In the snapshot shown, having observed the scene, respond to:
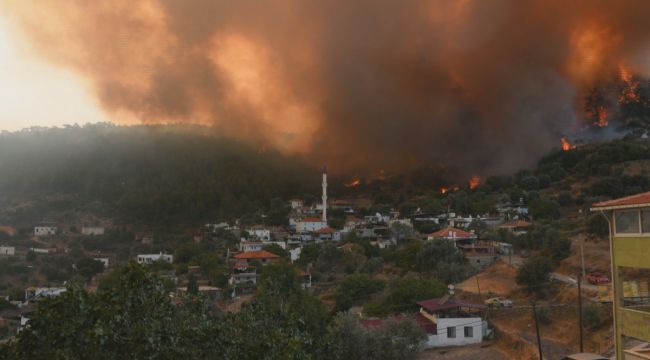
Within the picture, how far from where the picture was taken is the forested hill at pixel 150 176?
81750mm

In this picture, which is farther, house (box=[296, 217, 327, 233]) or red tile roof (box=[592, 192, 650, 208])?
house (box=[296, 217, 327, 233])

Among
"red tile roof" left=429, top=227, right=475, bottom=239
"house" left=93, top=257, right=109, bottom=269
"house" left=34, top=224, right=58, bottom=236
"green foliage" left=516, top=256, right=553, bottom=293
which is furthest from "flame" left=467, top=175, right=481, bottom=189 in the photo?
"house" left=34, top=224, right=58, bottom=236

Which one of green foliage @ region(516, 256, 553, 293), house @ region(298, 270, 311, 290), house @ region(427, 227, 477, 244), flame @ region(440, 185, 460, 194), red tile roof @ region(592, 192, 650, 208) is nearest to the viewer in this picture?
red tile roof @ region(592, 192, 650, 208)

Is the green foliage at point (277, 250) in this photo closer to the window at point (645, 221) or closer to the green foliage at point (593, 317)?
the green foliage at point (593, 317)

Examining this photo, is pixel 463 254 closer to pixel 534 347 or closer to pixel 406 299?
pixel 406 299

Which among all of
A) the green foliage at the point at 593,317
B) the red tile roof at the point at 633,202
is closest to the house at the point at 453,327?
the green foliage at the point at 593,317

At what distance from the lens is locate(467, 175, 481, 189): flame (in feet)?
256

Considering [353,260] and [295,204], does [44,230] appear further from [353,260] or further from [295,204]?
[353,260]

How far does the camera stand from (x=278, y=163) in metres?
107

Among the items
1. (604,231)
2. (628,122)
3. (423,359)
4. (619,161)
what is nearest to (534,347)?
(423,359)

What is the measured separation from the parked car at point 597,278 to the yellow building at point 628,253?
1509cm

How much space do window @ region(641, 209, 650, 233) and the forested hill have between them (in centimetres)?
7094

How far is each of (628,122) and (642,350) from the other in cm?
8807

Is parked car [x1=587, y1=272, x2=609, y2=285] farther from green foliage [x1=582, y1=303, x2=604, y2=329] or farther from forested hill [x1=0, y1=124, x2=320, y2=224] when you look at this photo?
→ forested hill [x1=0, y1=124, x2=320, y2=224]
